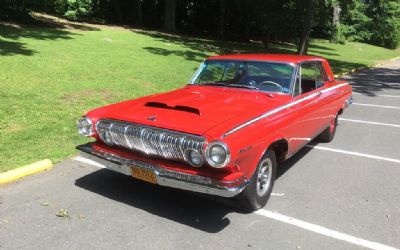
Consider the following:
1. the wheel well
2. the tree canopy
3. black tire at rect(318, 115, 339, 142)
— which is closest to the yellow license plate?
the wheel well

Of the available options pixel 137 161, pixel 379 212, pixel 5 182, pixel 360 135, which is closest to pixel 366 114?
pixel 360 135

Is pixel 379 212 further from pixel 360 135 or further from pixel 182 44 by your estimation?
pixel 182 44

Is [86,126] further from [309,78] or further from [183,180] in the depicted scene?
[309,78]

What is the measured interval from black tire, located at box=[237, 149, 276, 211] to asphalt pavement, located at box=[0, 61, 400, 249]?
4.5 inches

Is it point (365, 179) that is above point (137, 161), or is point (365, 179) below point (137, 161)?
below

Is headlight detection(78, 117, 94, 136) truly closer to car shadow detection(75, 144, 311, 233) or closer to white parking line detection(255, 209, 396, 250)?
car shadow detection(75, 144, 311, 233)

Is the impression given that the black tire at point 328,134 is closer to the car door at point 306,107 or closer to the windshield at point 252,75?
the car door at point 306,107

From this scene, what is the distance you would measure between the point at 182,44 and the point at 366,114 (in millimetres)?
12158

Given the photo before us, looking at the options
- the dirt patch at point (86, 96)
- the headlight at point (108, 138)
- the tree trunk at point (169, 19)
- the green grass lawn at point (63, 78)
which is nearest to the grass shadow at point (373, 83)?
the green grass lawn at point (63, 78)

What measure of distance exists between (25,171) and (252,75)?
3173 mm

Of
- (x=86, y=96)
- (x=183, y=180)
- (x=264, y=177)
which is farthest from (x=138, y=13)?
(x=183, y=180)

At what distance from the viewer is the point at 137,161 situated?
4457 millimetres

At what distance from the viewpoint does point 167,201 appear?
4855 mm

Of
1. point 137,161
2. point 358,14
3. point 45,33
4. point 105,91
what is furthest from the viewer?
point 358,14
